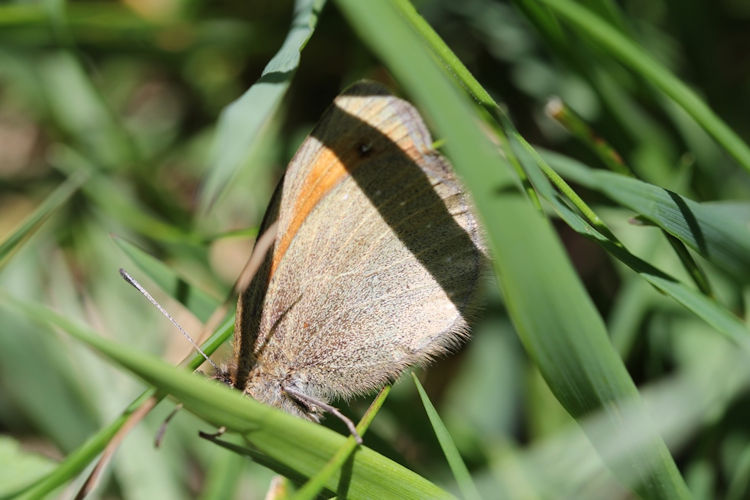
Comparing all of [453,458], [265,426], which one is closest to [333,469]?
[265,426]

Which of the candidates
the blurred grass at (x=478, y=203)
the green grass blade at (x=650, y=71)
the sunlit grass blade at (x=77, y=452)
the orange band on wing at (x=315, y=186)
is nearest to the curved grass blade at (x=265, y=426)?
the sunlit grass blade at (x=77, y=452)

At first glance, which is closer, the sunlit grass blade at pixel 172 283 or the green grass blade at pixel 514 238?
the green grass blade at pixel 514 238

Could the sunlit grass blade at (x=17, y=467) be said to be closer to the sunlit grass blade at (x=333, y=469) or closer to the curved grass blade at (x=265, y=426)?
the curved grass blade at (x=265, y=426)

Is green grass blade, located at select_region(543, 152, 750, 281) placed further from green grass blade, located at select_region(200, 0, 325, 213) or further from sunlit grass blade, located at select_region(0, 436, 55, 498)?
sunlit grass blade, located at select_region(0, 436, 55, 498)

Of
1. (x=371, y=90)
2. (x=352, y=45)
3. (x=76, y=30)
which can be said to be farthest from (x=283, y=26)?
(x=371, y=90)

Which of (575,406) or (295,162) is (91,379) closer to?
(295,162)

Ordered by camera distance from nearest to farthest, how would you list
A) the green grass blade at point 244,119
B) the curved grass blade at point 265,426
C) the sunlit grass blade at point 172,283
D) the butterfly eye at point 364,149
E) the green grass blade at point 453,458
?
the curved grass blade at point 265,426 < the green grass blade at point 244,119 < the green grass blade at point 453,458 < the sunlit grass blade at point 172,283 < the butterfly eye at point 364,149
